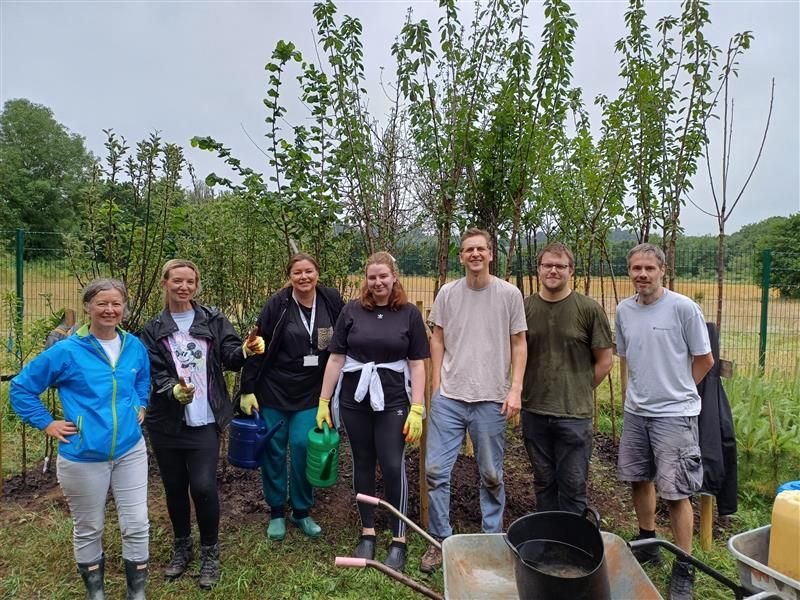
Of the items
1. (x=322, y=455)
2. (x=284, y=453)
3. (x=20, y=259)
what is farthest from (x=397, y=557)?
(x=20, y=259)

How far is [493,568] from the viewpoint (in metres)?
2.14

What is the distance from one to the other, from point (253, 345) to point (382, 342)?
0.74 meters

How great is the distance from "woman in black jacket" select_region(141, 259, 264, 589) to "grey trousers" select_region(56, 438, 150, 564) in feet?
0.72

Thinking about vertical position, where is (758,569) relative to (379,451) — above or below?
above

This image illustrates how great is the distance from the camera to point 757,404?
4.30 m

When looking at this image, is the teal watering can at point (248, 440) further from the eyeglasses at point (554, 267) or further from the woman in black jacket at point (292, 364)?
the eyeglasses at point (554, 267)

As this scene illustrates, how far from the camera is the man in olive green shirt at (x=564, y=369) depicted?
9.61 feet

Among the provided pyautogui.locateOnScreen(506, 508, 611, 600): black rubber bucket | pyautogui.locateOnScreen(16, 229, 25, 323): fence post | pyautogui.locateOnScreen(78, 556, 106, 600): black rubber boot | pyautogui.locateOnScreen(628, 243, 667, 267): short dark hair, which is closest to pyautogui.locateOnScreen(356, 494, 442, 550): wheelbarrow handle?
pyautogui.locateOnScreen(506, 508, 611, 600): black rubber bucket

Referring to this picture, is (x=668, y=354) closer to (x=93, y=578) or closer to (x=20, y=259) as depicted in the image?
(x=93, y=578)

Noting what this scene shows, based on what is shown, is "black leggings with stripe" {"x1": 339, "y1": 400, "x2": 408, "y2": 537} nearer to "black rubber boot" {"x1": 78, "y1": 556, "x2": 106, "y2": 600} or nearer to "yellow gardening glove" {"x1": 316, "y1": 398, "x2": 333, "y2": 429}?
"yellow gardening glove" {"x1": 316, "y1": 398, "x2": 333, "y2": 429}

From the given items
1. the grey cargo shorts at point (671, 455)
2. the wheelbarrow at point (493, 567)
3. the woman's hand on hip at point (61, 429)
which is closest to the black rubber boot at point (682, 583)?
the grey cargo shorts at point (671, 455)

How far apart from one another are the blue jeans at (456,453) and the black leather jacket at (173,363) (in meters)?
1.22

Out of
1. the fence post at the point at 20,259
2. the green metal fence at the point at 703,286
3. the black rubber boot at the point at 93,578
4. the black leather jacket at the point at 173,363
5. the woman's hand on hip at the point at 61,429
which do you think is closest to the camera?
the woman's hand on hip at the point at 61,429

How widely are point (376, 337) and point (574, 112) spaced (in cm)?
352
